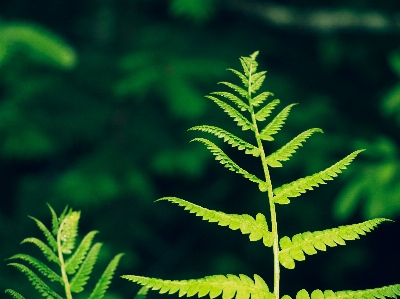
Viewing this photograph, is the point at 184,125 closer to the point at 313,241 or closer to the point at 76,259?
the point at 76,259

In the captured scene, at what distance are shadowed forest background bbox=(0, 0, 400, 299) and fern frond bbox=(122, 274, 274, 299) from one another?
1872mm

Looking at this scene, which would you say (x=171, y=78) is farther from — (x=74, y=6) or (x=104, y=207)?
(x=74, y=6)

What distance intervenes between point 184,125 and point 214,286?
2.52m

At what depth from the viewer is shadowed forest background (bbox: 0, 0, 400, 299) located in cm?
270

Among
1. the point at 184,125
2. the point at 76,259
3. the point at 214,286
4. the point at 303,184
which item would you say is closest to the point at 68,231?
the point at 76,259

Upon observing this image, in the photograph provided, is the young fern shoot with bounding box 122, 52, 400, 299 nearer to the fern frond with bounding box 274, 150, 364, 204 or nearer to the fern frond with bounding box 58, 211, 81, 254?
the fern frond with bounding box 274, 150, 364, 204

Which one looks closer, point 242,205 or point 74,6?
point 242,205

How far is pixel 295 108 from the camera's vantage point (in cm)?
294

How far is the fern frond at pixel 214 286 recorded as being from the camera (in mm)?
577

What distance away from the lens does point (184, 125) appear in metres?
3.09

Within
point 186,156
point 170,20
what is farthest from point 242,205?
point 170,20

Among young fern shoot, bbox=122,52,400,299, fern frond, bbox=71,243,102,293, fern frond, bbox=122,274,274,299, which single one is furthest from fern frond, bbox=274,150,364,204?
fern frond, bbox=71,243,102,293

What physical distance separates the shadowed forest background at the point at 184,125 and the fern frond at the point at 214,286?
1872mm

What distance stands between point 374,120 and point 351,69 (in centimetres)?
45
